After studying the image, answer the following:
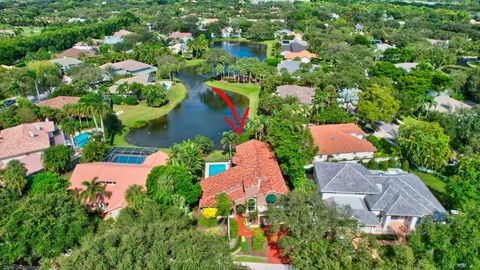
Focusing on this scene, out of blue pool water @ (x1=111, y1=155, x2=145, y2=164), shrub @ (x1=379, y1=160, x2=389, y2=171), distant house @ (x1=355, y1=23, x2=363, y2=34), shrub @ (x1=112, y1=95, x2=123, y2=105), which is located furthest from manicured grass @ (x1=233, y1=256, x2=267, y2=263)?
distant house @ (x1=355, y1=23, x2=363, y2=34)

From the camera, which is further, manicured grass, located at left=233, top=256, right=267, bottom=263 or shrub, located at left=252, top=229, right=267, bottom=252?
shrub, located at left=252, top=229, right=267, bottom=252

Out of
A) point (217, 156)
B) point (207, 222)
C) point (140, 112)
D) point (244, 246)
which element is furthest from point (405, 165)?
point (140, 112)

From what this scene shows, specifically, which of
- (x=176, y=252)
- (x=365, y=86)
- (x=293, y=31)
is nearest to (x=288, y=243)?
(x=176, y=252)

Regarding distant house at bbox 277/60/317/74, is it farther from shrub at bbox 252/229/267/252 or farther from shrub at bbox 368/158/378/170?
shrub at bbox 252/229/267/252

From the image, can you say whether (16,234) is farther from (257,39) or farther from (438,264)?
(257,39)

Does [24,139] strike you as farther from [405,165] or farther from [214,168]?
[405,165]
